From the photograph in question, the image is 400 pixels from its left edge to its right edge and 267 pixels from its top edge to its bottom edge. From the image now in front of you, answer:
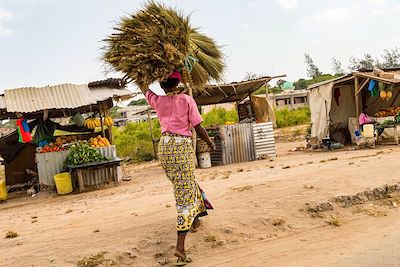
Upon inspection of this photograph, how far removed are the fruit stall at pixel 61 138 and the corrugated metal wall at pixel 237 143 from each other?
3290 mm

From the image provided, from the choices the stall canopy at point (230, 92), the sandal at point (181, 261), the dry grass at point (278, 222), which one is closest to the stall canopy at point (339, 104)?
the stall canopy at point (230, 92)

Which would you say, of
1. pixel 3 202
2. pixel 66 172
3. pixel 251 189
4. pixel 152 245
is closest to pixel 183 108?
pixel 152 245

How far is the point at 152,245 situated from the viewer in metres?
3.83

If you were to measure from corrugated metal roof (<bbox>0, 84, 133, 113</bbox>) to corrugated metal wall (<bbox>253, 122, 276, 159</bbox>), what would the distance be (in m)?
4.24

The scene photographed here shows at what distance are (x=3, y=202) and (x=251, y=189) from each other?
6.46 meters

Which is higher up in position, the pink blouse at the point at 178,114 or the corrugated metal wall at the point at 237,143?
the pink blouse at the point at 178,114

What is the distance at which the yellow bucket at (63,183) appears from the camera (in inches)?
355

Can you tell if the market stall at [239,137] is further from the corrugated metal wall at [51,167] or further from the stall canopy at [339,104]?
the corrugated metal wall at [51,167]

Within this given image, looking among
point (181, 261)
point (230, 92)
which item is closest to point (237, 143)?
point (230, 92)

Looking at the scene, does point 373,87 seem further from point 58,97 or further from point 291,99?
point 291,99

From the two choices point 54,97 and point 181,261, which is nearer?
point 181,261

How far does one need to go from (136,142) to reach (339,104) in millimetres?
10032

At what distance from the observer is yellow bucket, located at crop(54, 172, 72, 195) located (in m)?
9.01

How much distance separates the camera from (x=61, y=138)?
10.0m
